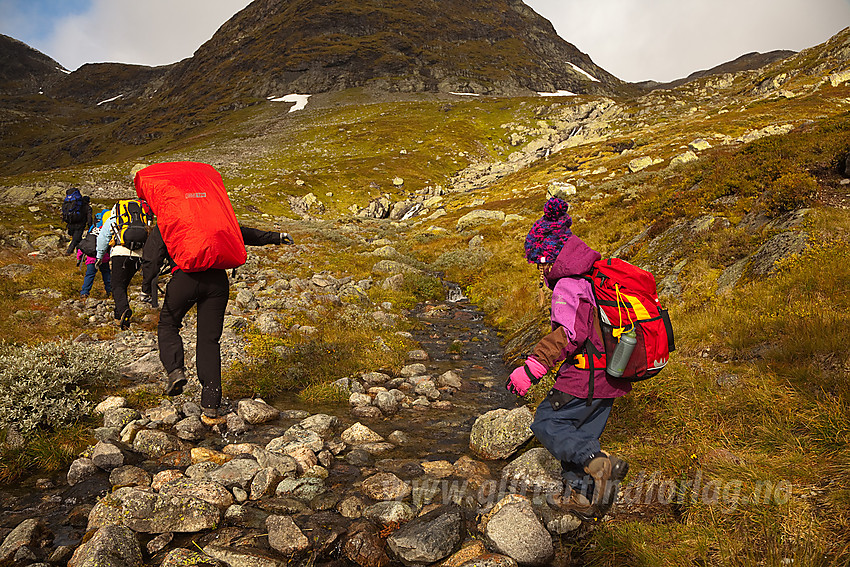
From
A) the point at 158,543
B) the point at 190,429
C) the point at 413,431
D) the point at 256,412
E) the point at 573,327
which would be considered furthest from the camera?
the point at 413,431

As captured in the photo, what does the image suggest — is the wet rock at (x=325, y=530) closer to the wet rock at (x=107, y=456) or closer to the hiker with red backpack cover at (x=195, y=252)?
the wet rock at (x=107, y=456)

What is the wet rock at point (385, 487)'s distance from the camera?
4805 millimetres

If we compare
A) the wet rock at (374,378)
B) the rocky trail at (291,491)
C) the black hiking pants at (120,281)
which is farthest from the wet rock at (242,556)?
the black hiking pants at (120,281)

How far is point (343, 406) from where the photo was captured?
7766 mm

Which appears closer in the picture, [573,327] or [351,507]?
[573,327]

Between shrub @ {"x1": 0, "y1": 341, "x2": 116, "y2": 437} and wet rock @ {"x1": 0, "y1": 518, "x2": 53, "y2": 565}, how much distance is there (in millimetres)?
1798

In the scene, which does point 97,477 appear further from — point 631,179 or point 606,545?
point 631,179

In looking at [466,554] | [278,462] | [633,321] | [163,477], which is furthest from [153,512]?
[633,321]

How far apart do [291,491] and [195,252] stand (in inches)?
131

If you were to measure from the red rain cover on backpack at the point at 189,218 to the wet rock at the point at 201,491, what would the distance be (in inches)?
106

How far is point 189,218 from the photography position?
5566 mm

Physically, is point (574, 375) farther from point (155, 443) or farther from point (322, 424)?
point (155, 443)

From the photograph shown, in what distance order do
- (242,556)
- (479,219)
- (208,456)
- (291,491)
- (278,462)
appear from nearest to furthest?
(242,556) → (291,491) → (278,462) → (208,456) → (479,219)

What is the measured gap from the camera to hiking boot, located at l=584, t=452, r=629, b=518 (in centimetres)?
392
